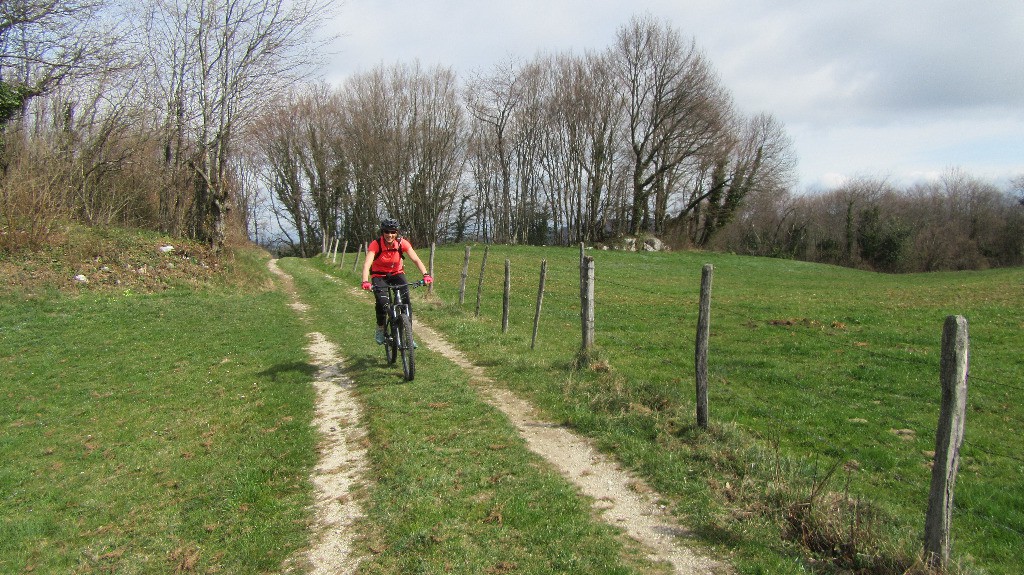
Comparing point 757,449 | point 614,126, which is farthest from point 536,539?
point 614,126

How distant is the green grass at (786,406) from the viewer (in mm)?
4551

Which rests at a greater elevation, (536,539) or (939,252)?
(939,252)

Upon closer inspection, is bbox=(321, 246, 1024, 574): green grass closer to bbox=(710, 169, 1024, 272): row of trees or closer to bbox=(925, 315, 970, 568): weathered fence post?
bbox=(925, 315, 970, 568): weathered fence post

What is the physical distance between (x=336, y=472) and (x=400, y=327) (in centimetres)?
306

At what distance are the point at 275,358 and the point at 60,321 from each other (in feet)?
19.2

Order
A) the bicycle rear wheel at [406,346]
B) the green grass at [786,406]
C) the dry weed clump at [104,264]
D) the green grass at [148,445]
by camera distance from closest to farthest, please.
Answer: the green grass at [786,406]
the green grass at [148,445]
the bicycle rear wheel at [406,346]
the dry weed clump at [104,264]

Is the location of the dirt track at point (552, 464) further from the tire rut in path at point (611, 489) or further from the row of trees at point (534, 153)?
the row of trees at point (534, 153)

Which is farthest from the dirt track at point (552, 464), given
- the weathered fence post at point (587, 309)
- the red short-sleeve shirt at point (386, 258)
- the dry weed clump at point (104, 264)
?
the dry weed clump at point (104, 264)

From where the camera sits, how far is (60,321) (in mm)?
12484

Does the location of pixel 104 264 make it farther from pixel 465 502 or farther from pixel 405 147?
pixel 405 147

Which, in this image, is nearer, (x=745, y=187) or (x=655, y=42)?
(x=655, y=42)

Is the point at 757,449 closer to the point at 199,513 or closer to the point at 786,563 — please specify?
the point at 786,563

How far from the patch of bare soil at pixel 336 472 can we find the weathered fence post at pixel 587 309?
3.59 m

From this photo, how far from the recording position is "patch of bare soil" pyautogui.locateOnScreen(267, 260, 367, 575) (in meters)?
4.25
